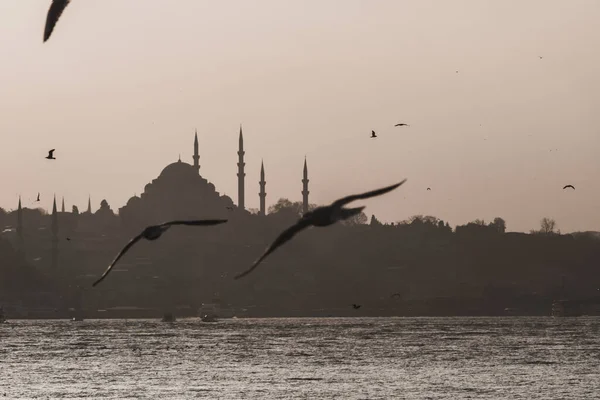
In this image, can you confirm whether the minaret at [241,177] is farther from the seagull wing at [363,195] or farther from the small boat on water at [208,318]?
the seagull wing at [363,195]

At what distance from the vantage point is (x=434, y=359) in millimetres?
63188

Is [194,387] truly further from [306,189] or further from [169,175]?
[169,175]

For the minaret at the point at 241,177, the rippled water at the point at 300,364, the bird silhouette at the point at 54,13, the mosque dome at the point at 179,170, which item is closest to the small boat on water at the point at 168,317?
the rippled water at the point at 300,364

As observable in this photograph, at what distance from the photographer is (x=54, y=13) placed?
21.7 feet

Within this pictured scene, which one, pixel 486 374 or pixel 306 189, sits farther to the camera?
pixel 306 189

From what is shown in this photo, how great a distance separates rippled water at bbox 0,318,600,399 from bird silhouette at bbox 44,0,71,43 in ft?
114

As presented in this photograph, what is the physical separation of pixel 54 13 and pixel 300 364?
177 ft

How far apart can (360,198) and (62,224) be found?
504ft

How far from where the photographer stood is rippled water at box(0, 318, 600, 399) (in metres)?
43.8

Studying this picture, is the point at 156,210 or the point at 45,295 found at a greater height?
the point at 156,210

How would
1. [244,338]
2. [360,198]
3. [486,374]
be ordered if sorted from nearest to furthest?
[360,198] → [486,374] → [244,338]

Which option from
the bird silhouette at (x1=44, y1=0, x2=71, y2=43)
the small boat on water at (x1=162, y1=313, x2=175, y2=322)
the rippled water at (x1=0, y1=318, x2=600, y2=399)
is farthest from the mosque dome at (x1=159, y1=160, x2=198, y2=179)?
the bird silhouette at (x1=44, y1=0, x2=71, y2=43)

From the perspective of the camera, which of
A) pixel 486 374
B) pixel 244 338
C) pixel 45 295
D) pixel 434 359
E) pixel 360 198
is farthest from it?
pixel 45 295

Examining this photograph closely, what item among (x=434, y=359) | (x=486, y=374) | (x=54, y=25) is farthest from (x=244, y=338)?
(x=54, y=25)
